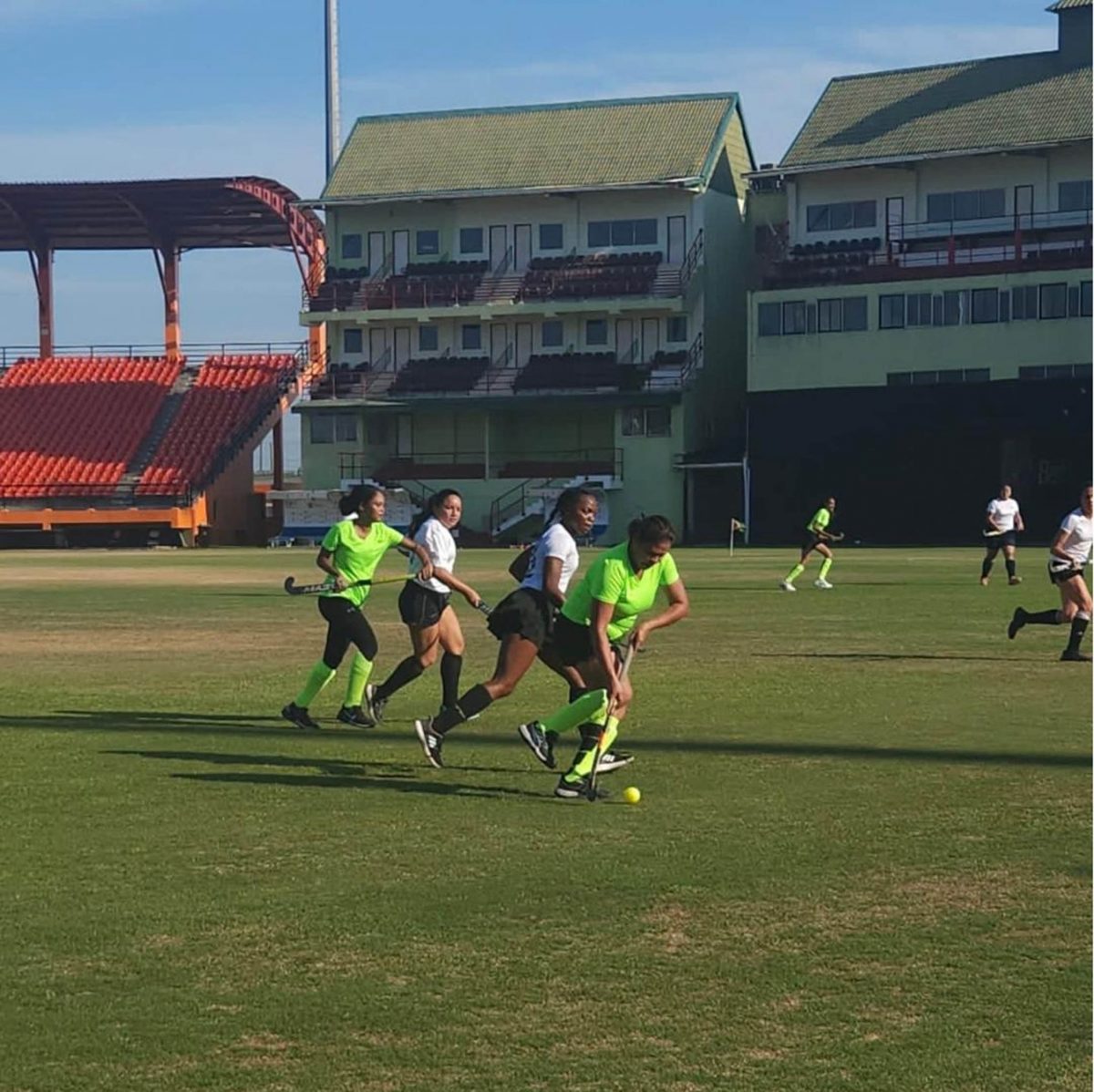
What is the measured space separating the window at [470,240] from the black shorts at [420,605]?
6752 centimetres

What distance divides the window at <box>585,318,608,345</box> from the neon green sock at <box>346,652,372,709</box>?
6313 centimetres

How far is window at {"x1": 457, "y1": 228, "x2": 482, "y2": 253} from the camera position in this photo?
82.1 m

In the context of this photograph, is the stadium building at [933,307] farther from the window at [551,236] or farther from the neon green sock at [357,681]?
the neon green sock at [357,681]

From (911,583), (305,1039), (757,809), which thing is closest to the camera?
(305,1039)

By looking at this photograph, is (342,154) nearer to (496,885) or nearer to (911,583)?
(911,583)

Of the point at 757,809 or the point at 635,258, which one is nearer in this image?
the point at 757,809

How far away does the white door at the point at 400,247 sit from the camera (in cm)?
8312

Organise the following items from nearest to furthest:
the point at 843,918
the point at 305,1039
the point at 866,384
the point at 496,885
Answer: the point at 305,1039
the point at 843,918
the point at 496,885
the point at 866,384

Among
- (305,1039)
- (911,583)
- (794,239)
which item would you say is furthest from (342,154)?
(305,1039)

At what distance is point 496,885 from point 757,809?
2.62 metres

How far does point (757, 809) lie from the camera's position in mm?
11602

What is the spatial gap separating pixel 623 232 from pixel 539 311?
5.21m

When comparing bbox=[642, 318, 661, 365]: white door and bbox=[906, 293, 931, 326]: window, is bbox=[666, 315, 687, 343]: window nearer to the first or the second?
bbox=[642, 318, 661, 365]: white door

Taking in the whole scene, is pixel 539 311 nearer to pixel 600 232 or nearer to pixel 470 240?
pixel 600 232
